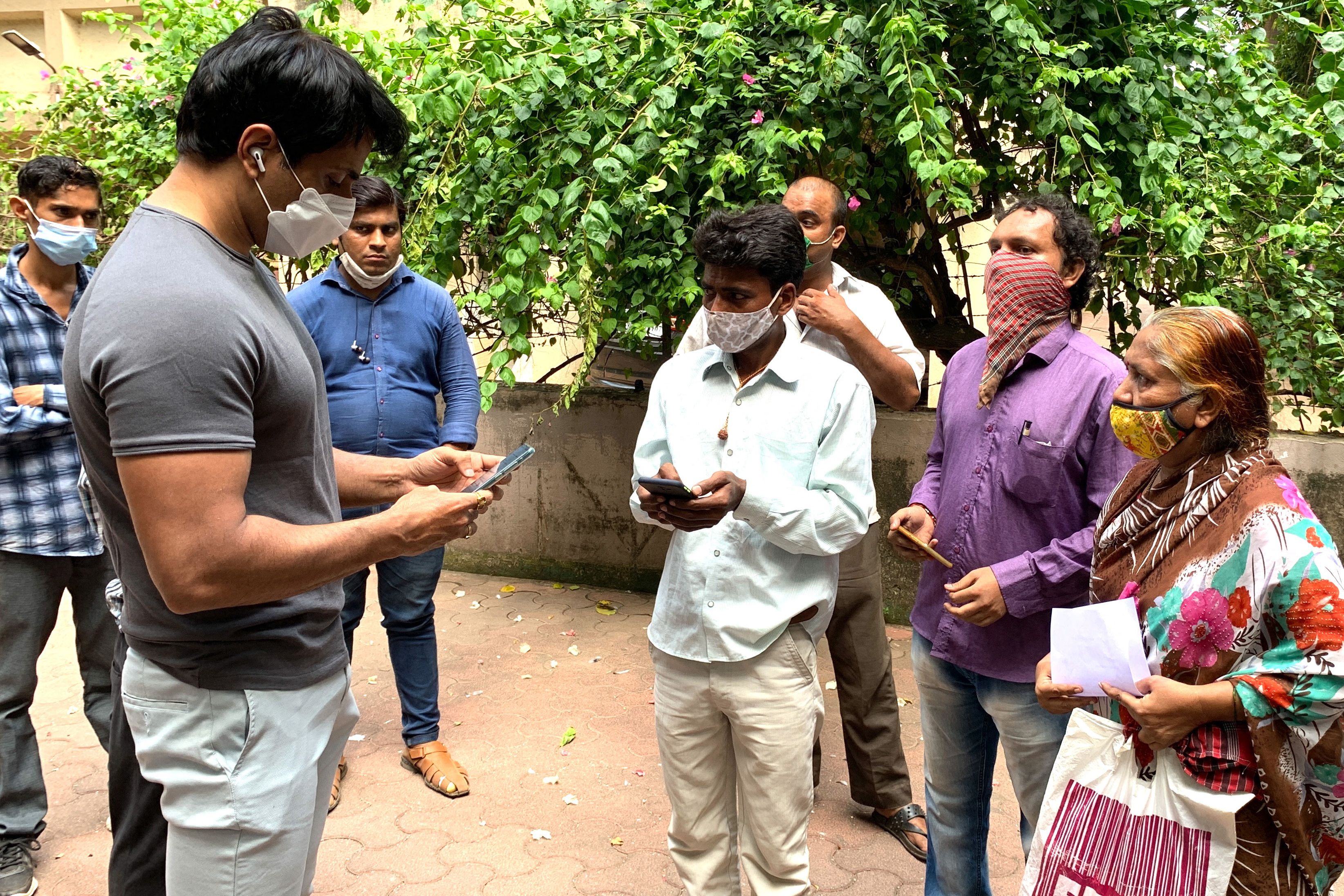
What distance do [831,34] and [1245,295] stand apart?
7.55 ft

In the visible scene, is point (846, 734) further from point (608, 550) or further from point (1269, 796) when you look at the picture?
point (608, 550)

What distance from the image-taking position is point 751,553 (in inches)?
107

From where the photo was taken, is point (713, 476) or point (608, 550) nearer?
point (713, 476)

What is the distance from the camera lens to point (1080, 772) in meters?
2.16

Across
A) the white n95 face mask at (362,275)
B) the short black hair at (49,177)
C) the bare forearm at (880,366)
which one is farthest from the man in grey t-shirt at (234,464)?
the short black hair at (49,177)

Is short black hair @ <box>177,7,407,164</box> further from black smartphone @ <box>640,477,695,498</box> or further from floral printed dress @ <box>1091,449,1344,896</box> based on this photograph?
floral printed dress @ <box>1091,449,1344,896</box>

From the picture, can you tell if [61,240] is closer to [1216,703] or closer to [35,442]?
[35,442]

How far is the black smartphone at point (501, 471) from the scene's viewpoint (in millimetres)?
2250

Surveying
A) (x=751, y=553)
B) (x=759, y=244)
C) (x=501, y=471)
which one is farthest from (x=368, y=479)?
(x=759, y=244)

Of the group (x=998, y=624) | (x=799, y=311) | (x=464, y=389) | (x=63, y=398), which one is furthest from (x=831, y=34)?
(x=63, y=398)

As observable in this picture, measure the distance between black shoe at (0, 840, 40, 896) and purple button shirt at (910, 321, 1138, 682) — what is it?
3052 mm

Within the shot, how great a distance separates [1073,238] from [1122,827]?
153cm

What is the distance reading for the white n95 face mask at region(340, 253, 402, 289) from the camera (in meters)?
4.09

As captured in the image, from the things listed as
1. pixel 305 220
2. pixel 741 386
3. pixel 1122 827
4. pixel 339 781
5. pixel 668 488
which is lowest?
pixel 339 781
